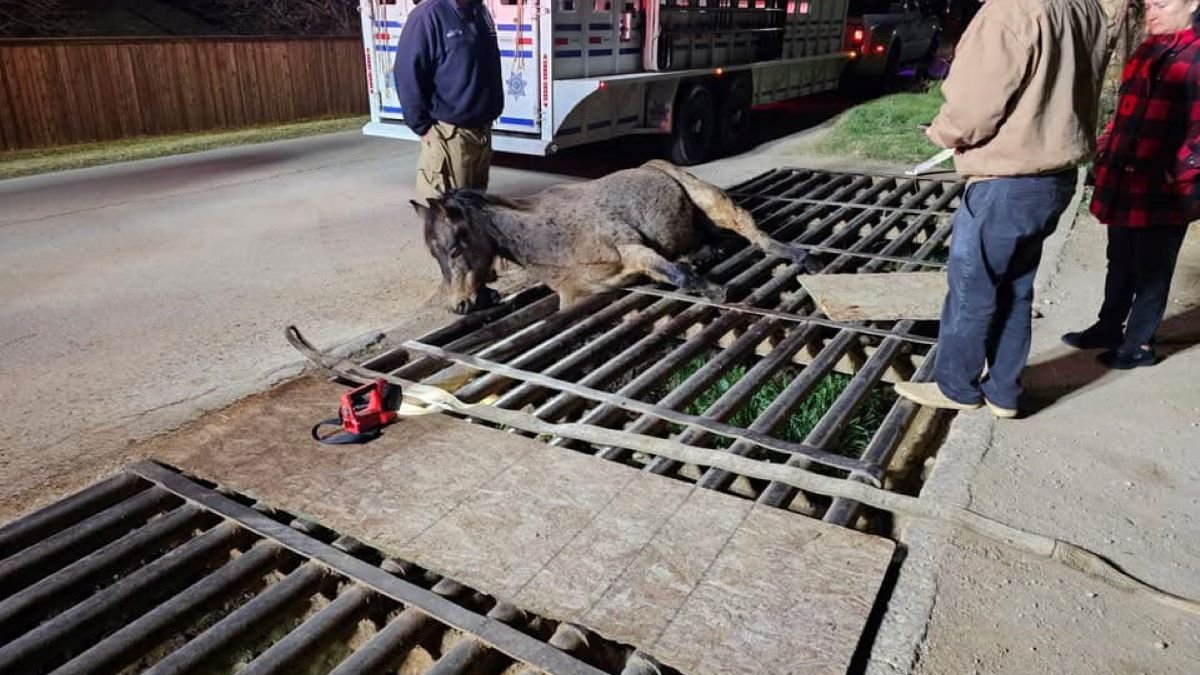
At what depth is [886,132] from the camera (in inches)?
442

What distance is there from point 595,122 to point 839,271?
4119mm

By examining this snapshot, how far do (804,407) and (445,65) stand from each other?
3.32 m

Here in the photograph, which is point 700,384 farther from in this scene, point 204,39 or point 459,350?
point 204,39

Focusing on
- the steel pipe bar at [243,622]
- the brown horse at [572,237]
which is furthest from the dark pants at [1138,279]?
the steel pipe bar at [243,622]

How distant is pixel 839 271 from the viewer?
557cm

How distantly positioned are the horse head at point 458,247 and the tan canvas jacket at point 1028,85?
8.94 ft

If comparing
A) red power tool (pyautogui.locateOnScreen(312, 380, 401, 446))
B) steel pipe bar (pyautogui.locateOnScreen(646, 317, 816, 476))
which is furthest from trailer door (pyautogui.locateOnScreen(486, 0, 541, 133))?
red power tool (pyautogui.locateOnScreen(312, 380, 401, 446))

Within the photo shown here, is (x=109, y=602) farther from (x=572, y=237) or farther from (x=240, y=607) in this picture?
(x=572, y=237)

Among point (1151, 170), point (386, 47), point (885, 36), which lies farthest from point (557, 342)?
point (885, 36)

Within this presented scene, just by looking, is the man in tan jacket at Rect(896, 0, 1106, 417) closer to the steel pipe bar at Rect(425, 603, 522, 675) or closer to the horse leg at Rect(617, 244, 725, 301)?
the horse leg at Rect(617, 244, 725, 301)

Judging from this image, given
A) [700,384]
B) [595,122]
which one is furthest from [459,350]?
[595,122]

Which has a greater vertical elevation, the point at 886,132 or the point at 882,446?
the point at 886,132

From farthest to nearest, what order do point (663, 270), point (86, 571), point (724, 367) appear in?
point (663, 270), point (724, 367), point (86, 571)

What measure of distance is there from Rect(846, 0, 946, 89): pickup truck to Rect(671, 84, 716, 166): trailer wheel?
597cm
